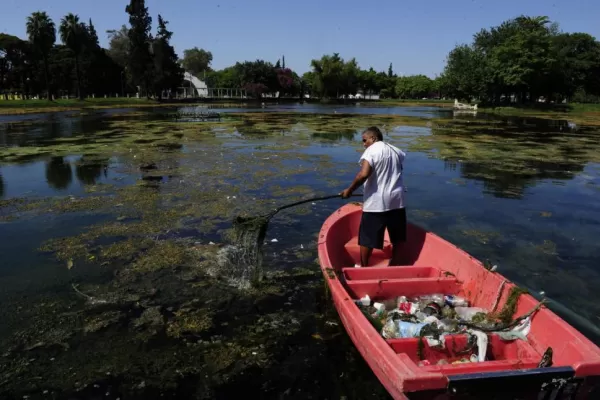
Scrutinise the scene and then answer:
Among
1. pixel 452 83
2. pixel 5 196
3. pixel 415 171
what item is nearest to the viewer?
pixel 5 196

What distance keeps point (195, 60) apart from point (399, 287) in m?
134

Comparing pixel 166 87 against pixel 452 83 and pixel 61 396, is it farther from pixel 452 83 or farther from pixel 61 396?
pixel 61 396

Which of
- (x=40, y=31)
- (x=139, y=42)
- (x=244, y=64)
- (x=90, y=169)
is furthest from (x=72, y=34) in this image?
(x=90, y=169)

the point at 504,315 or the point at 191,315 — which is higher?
the point at 504,315

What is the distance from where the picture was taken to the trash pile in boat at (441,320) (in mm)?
3846

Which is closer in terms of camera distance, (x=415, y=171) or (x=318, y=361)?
(x=318, y=361)

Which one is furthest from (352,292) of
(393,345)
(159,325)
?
(159,325)

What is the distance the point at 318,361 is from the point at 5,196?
32.2 ft

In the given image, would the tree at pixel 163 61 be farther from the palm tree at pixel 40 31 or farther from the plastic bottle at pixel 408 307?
the plastic bottle at pixel 408 307

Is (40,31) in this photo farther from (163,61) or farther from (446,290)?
(446,290)

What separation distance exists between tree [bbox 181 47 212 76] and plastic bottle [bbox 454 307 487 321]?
5299 inches

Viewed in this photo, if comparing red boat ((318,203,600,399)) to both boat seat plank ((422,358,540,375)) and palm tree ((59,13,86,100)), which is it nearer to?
boat seat plank ((422,358,540,375))

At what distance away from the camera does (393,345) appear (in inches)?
147

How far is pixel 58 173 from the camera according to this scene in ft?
43.9
